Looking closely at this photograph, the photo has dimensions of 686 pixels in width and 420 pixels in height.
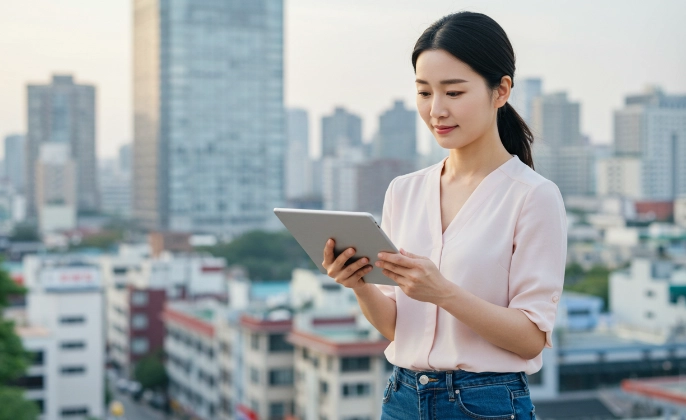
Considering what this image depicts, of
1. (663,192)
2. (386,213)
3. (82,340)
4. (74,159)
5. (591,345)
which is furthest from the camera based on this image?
(74,159)

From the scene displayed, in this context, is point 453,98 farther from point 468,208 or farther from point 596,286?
point 596,286

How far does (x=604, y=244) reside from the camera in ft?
87.8

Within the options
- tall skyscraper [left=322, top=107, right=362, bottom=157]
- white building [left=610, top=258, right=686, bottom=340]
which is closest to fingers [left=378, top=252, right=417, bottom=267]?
white building [left=610, top=258, right=686, bottom=340]

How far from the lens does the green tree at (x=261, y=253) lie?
82.9 ft

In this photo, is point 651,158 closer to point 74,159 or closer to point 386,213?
point 74,159

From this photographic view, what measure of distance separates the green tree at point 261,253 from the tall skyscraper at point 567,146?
57.2 ft

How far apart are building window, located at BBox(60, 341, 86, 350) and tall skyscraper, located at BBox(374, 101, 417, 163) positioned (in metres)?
A: 27.1

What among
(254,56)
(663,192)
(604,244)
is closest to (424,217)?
(604,244)

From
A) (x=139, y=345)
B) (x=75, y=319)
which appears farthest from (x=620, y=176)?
(x=75, y=319)

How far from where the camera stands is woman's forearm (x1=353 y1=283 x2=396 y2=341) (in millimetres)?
1056

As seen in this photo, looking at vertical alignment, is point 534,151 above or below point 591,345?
above

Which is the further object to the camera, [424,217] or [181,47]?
[181,47]

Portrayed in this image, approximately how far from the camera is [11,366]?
7.07 metres

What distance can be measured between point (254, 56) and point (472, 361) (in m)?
36.3
